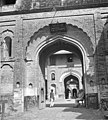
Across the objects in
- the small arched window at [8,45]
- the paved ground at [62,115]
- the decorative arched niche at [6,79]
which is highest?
the small arched window at [8,45]

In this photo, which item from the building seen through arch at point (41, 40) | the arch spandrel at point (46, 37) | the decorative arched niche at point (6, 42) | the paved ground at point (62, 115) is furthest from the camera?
the decorative arched niche at point (6, 42)

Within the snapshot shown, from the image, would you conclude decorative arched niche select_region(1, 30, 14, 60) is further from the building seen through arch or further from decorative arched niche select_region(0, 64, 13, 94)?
decorative arched niche select_region(0, 64, 13, 94)

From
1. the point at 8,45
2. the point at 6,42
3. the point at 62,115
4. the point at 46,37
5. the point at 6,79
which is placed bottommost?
the point at 62,115

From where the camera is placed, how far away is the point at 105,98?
11102 mm

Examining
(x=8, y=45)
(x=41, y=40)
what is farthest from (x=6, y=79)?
(x=41, y=40)

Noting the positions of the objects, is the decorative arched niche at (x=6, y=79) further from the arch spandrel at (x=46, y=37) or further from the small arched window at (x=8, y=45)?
the arch spandrel at (x=46, y=37)

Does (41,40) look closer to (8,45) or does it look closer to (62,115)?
(8,45)

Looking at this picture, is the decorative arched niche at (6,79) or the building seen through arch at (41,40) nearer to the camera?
the building seen through arch at (41,40)

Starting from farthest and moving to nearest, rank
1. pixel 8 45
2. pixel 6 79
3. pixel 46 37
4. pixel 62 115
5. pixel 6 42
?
pixel 8 45 → pixel 6 42 → pixel 46 37 → pixel 6 79 → pixel 62 115

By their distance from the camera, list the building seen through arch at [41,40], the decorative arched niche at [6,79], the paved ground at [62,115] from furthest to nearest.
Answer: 1. the decorative arched niche at [6,79]
2. the building seen through arch at [41,40]
3. the paved ground at [62,115]

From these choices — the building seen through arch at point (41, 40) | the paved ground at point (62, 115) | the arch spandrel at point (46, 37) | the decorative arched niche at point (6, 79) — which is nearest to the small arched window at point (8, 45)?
the building seen through arch at point (41, 40)

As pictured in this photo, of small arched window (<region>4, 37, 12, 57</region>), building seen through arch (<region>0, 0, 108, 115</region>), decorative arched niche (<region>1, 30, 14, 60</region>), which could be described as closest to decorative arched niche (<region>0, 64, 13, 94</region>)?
building seen through arch (<region>0, 0, 108, 115</region>)

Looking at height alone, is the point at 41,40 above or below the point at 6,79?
above

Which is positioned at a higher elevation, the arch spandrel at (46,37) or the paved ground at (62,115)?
the arch spandrel at (46,37)
